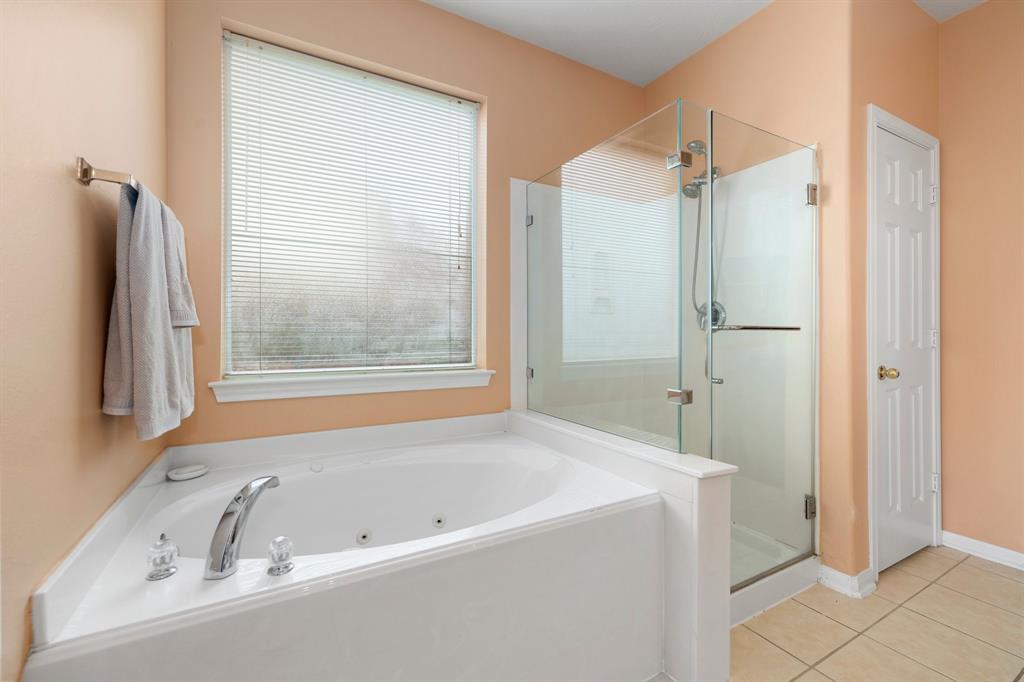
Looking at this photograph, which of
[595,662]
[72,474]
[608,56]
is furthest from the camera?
[608,56]

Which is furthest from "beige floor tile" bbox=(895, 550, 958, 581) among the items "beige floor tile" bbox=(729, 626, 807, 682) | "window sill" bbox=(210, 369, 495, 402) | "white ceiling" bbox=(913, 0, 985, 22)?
"white ceiling" bbox=(913, 0, 985, 22)

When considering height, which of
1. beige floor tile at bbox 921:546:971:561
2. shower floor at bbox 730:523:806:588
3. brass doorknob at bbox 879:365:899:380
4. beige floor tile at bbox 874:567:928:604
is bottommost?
beige floor tile at bbox 874:567:928:604

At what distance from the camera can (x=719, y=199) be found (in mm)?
1750

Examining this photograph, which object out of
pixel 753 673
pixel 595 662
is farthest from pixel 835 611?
pixel 595 662

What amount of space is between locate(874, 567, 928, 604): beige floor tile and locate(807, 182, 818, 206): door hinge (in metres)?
1.68

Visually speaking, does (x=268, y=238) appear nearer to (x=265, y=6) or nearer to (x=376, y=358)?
(x=376, y=358)

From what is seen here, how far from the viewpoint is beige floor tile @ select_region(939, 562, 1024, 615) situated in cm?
183

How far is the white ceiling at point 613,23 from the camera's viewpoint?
2199 millimetres

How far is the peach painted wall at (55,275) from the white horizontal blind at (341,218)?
547 millimetres

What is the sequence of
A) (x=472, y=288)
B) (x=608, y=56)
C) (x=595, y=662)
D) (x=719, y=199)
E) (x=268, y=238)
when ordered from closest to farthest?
(x=595, y=662) → (x=719, y=199) → (x=268, y=238) → (x=472, y=288) → (x=608, y=56)

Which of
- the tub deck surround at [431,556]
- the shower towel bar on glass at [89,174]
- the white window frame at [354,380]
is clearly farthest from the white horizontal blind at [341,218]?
the shower towel bar on glass at [89,174]

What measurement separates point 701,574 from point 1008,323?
2.03 metres

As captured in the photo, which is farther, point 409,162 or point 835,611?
point 409,162

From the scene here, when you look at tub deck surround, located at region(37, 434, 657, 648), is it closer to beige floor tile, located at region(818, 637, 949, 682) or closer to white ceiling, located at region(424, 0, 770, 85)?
beige floor tile, located at region(818, 637, 949, 682)
